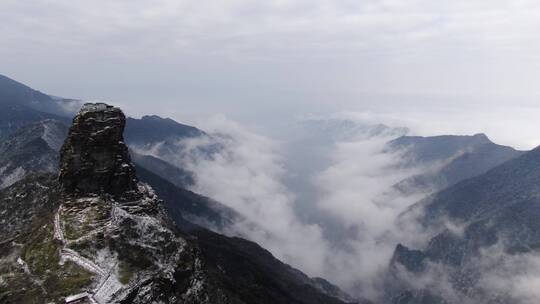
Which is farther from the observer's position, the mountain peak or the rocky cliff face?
the mountain peak

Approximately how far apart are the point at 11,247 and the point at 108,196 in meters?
22.1

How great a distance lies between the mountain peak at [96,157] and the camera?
406ft

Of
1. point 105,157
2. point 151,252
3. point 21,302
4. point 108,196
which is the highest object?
point 105,157

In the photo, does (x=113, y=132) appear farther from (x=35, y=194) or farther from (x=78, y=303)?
(x=35, y=194)

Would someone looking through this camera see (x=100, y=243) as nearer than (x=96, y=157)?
Yes

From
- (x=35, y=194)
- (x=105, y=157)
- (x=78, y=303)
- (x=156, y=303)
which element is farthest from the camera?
(x=35, y=194)

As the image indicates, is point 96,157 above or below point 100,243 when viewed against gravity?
above

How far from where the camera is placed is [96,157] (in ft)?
412

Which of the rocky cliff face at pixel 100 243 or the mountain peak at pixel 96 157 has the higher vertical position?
the mountain peak at pixel 96 157

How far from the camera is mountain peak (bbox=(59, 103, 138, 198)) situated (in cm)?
12362

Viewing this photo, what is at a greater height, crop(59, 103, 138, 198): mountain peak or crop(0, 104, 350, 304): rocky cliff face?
crop(59, 103, 138, 198): mountain peak

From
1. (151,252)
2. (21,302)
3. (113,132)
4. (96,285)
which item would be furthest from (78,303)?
(113,132)

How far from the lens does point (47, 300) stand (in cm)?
9594

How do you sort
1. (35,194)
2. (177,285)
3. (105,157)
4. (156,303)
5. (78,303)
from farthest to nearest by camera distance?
(35,194)
(105,157)
(177,285)
(156,303)
(78,303)
